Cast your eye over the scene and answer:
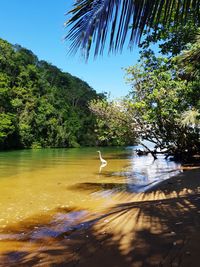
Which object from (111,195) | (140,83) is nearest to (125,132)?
(140,83)

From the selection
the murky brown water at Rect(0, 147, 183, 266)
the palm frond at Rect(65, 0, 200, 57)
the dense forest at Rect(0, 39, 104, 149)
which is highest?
the dense forest at Rect(0, 39, 104, 149)

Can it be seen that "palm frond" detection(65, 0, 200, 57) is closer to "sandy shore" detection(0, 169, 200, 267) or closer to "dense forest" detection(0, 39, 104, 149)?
"sandy shore" detection(0, 169, 200, 267)

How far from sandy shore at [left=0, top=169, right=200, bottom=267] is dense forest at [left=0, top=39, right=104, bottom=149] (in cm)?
4005

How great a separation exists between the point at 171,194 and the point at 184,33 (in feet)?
13.1

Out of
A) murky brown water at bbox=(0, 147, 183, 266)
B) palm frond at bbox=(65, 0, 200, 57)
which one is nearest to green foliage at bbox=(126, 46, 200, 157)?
murky brown water at bbox=(0, 147, 183, 266)

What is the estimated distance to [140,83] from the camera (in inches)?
813

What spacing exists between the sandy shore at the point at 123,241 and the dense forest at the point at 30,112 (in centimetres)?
4005

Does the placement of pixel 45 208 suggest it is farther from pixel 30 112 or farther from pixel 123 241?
pixel 30 112

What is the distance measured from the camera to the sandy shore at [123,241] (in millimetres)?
3447

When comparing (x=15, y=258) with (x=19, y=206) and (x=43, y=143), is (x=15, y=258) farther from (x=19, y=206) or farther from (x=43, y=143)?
(x=43, y=143)

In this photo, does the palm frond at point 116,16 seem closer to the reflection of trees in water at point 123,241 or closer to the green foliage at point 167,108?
the reflection of trees in water at point 123,241

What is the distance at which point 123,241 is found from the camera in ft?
13.7

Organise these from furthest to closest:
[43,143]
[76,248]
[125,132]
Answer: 1. [43,143]
2. [125,132]
3. [76,248]

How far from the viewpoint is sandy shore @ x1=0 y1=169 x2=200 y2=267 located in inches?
136
